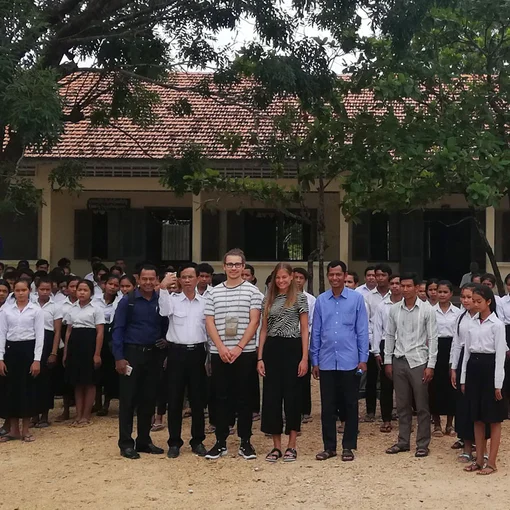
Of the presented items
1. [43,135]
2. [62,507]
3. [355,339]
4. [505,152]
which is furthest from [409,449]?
[43,135]

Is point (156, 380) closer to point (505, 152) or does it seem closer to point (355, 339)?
point (355, 339)

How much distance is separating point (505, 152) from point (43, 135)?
497 centimetres

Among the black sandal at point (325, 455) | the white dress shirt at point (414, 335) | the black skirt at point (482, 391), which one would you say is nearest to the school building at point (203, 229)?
the white dress shirt at point (414, 335)

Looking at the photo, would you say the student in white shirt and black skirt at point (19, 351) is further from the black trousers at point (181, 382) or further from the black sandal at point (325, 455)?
the black sandal at point (325, 455)

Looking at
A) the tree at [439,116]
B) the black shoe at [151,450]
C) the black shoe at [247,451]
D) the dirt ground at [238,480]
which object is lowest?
the dirt ground at [238,480]

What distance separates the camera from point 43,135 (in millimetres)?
8055

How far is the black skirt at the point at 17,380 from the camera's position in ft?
26.5

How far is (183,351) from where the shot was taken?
24.3 ft

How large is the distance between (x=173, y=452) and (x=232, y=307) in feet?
4.41

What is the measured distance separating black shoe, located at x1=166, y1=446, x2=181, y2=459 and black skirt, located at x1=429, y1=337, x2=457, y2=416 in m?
2.55

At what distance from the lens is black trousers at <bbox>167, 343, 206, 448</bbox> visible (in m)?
7.39

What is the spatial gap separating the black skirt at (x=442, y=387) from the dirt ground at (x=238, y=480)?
39cm

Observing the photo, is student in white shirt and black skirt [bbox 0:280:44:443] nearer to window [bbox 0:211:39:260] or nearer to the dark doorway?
window [bbox 0:211:39:260]

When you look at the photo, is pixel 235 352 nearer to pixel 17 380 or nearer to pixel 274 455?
pixel 274 455
